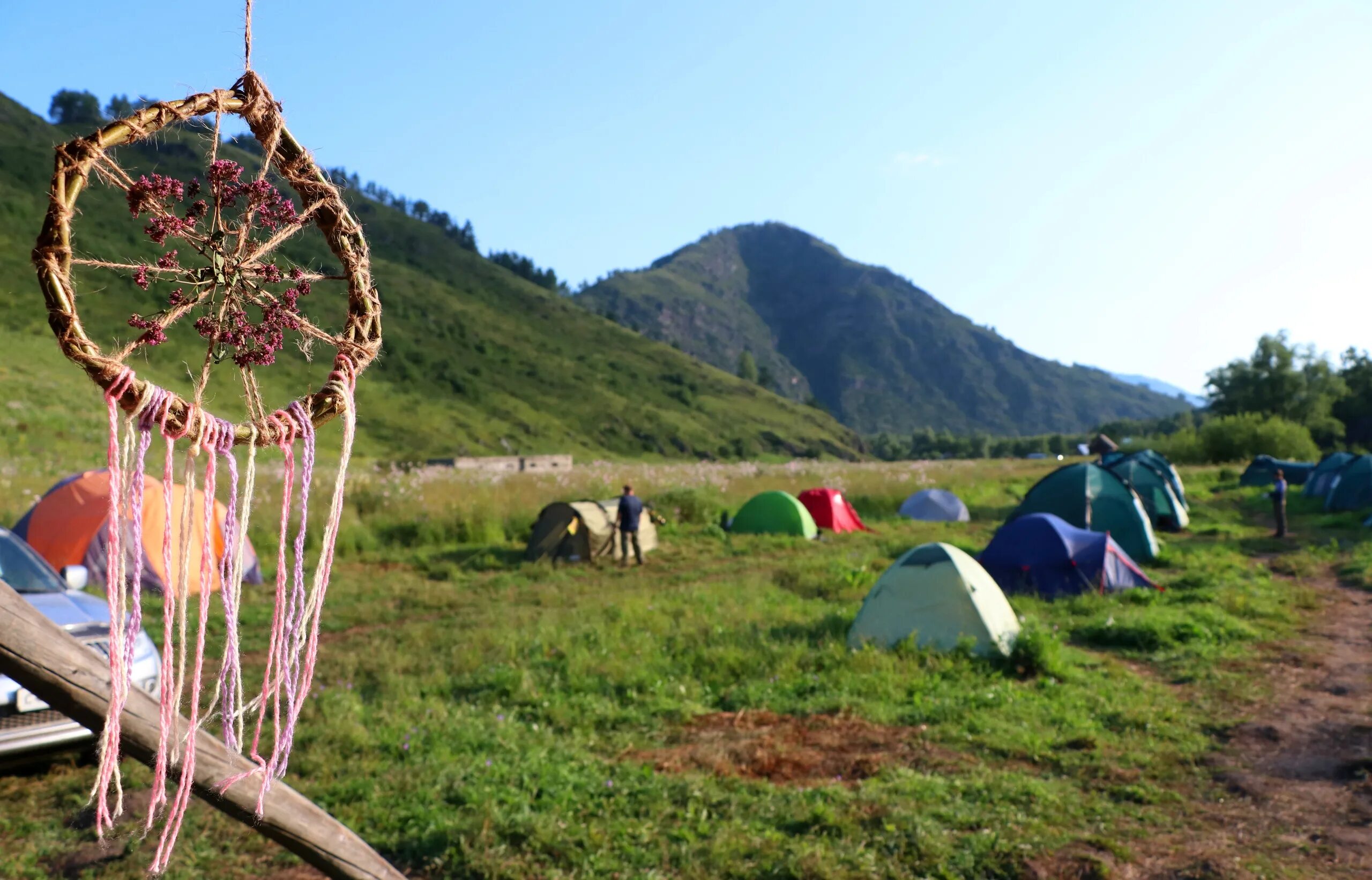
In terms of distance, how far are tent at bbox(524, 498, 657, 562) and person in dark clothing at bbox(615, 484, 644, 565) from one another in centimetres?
11

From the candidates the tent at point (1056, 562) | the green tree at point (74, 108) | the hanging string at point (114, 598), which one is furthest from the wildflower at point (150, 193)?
the green tree at point (74, 108)

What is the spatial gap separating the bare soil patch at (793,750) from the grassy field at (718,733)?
24 millimetres

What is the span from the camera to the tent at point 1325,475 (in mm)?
26672

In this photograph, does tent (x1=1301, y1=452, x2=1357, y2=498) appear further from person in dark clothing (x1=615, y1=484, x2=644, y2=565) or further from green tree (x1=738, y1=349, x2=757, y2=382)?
green tree (x1=738, y1=349, x2=757, y2=382)

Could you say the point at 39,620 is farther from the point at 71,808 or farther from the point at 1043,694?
the point at 1043,694

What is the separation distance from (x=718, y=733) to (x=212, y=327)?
5.95 metres

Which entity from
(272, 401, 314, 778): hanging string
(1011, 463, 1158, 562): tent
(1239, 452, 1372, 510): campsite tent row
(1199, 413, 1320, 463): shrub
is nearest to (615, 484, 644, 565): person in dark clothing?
Answer: (1011, 463, 1158, 562): tent

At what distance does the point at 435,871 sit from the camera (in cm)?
447

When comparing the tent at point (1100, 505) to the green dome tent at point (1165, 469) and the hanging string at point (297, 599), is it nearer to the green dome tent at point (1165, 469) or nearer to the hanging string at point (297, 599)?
the green dome tent at point (1165, 469)

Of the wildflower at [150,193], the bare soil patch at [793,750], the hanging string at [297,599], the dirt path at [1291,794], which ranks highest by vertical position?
the wildflower at [150,193]

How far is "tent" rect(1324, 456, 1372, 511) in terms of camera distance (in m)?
23.3

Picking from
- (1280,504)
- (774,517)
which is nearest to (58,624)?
(774,517)

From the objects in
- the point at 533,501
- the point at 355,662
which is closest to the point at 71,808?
the point at 355,662

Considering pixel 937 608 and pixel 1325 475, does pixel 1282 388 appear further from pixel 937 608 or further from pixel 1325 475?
pixel 937 608
